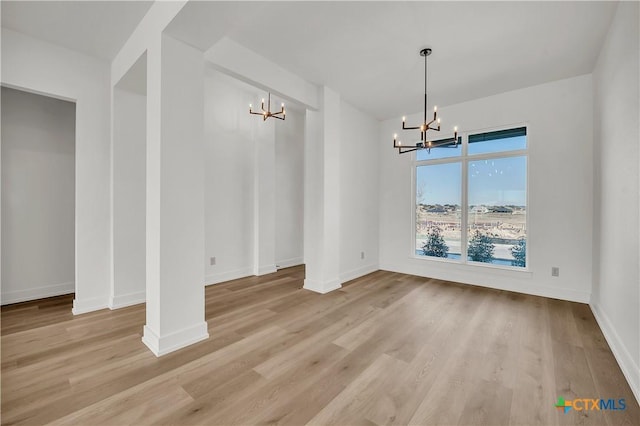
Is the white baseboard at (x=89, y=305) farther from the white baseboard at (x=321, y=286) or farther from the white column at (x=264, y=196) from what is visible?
the white baseboard at (x=321, y=286)

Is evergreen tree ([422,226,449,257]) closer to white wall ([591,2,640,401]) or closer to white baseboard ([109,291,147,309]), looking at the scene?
white wall ([591,2,640,401])

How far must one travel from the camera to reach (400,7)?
247 cm

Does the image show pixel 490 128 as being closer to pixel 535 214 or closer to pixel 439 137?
pixel 439 137

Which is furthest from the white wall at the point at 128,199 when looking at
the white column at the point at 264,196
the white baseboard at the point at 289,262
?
the white baseboard at the point at 289,262

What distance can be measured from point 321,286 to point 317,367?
1.91 m

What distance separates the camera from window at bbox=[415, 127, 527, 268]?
13.9ft

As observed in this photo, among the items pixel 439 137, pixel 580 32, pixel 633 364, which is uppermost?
pixel 580 32

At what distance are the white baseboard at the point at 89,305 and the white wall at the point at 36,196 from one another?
40.6 inches

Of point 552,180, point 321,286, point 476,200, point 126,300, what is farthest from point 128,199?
point 552,180

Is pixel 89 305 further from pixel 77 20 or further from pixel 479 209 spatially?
pixel 479 209

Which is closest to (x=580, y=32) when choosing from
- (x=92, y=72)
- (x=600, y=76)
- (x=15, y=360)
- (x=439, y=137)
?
(x=600, y=76)

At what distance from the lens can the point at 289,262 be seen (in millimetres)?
5836

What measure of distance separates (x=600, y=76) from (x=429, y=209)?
8.87 feet

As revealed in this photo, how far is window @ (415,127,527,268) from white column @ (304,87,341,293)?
→ 1829mm
